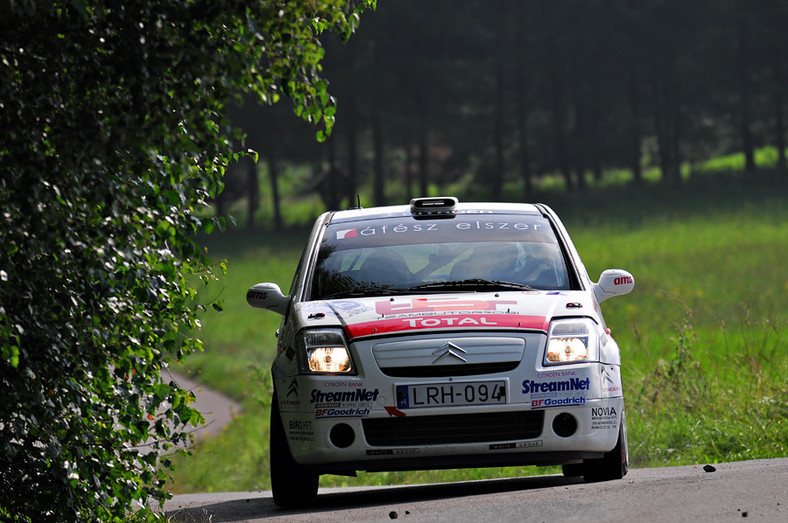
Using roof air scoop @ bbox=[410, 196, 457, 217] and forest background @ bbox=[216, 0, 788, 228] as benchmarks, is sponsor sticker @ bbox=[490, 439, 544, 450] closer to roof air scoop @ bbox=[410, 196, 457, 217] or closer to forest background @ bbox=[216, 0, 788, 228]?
roof air scoop @ bbox=[410, 196, 457, 217]

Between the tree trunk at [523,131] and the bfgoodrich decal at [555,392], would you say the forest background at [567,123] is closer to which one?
the tree trunk at [523,131]

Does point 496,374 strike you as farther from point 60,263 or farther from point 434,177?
point 434,177

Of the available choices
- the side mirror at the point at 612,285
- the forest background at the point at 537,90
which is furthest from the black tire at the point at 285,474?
the forest background at the point at 537,90

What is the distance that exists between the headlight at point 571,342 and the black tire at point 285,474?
156 cm

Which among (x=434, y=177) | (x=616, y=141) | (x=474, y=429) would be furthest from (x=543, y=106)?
(x=474, y=429)

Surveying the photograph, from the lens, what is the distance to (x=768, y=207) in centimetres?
5250

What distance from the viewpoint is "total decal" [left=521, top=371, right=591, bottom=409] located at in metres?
6.95

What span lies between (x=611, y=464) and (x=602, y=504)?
116 cm

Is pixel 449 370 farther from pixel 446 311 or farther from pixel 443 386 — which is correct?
pixel 446 311

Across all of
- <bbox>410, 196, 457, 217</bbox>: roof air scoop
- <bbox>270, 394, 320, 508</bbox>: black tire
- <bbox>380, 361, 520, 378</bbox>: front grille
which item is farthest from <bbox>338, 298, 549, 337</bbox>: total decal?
<bbox>410, 196, 457, 217</bbox>: roof air scoop

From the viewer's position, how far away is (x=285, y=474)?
7.40 metres

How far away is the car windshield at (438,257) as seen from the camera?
25.9 ft

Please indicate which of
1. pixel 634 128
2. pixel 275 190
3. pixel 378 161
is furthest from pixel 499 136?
pixel 275 190

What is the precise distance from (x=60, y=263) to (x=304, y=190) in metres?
87.3
